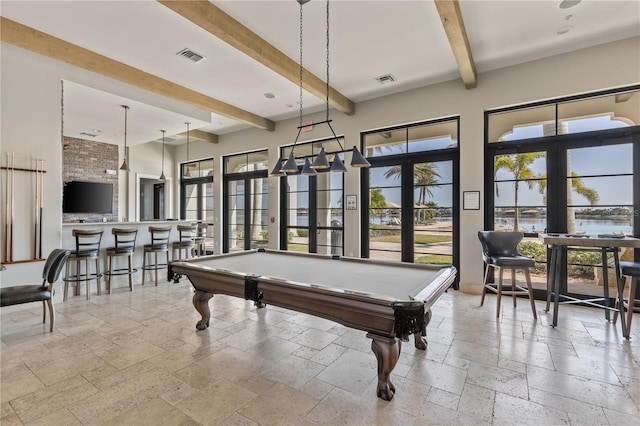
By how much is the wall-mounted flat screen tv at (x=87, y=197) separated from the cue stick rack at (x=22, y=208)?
12.0 feet

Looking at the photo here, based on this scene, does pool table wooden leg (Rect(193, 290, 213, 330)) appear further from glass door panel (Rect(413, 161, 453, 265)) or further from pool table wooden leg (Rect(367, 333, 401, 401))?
glass door panel (Rect(413, 161, 453, 265))

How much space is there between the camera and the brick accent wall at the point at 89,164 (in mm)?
7488

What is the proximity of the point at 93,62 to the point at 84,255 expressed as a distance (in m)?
2.77

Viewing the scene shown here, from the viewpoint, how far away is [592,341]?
3.05m

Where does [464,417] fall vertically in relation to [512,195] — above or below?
below

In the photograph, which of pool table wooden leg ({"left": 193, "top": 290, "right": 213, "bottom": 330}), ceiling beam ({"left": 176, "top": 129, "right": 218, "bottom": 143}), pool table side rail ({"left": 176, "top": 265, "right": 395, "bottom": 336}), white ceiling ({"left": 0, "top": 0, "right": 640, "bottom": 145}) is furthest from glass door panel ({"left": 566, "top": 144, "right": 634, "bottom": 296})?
ceiling beam ({"left": 176, "top": 129, "right": 218, "bottom": 143})

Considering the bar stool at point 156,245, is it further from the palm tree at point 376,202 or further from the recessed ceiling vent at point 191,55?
the palm tree at point 376,202

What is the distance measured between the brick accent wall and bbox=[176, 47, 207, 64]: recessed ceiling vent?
536 cm

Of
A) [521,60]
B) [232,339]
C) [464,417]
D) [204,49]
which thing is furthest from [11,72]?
[521,60]

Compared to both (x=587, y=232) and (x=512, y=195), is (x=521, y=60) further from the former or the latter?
(x=587, y=232)

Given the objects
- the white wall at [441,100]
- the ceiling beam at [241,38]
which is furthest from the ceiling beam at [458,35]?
the ceiling beam at [241,38]

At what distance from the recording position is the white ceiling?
322 cm

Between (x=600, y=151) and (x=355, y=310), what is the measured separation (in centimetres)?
443

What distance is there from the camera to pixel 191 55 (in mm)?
4102
